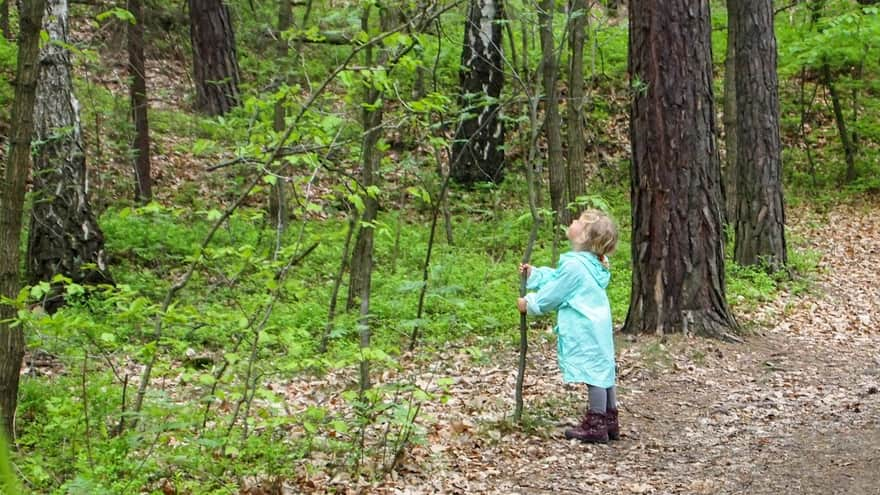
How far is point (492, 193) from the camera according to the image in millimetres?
14680

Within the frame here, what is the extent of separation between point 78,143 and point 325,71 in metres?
9.32

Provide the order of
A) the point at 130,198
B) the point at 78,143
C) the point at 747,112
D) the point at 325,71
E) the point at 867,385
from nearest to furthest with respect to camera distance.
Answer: the point at 867,385 < the point at 78,143 < the point at 747,112 < the point at 130,198 < the point at 325,71

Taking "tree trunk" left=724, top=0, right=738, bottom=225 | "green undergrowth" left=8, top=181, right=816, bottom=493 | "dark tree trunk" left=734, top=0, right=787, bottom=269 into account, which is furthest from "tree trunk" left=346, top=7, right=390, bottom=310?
"tree trunk" left=724, top=0, right=738, bottom=225

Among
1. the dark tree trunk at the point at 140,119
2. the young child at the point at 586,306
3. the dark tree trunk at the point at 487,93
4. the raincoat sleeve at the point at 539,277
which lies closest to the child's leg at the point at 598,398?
the young child at the point at 586,306

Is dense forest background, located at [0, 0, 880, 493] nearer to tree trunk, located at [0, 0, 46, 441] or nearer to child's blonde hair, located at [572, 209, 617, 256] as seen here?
tree trunk, located at [0, 0, 46, 441]

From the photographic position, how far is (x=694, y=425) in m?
6.01

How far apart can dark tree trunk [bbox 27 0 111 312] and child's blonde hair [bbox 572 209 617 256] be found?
16.3ft

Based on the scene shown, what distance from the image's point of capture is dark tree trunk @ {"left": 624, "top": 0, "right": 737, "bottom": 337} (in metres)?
7.41

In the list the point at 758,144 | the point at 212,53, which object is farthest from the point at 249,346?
the point at 212,53

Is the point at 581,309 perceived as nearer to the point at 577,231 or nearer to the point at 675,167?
the point at 577,231

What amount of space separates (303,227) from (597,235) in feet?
Answer: 6.42

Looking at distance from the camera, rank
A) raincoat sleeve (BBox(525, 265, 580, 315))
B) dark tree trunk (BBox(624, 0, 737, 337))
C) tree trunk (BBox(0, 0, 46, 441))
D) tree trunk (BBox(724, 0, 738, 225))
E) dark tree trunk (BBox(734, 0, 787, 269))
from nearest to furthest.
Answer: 1. tree trunk (BBox(0, 0, 46, 441))
2. raincoat sleeve (BBox(525, 265, 580, 315))
3. dark tree trunk (BBox(624, 0, 737, 337))
4. dark tree trunk (BBox(734, 0, 787, 269))
5. tree trunk (BBox(724, 0, 738, 225))

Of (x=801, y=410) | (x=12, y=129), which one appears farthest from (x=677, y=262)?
(x=12, y=129)

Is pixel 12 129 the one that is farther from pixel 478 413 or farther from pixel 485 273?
pixel 485 273
